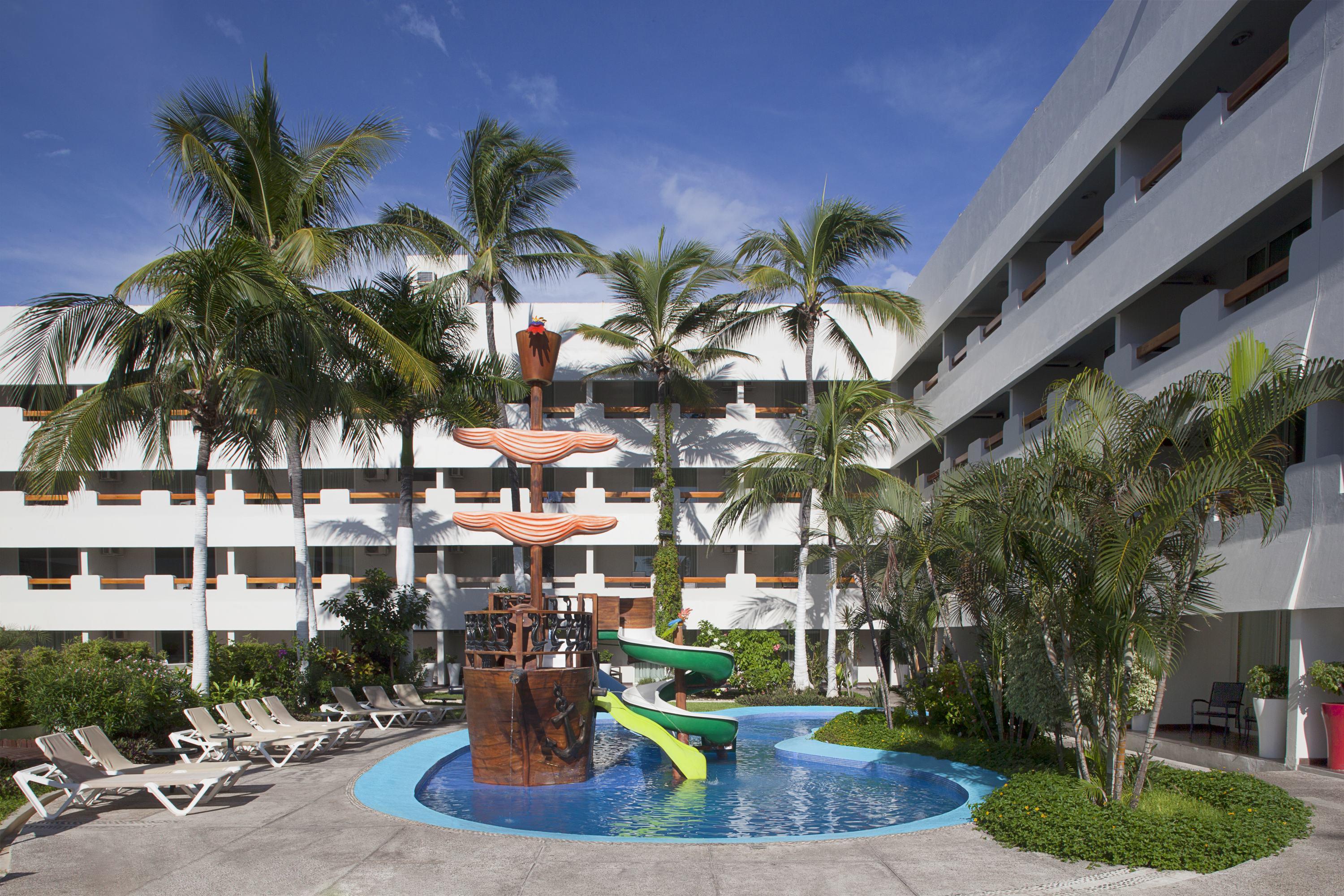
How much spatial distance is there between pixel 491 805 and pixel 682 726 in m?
4.46

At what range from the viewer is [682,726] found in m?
16.0

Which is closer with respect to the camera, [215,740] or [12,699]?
[215,740]

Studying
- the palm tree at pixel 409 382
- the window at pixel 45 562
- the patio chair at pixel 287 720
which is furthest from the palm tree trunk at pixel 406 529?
the window at pixel 45 562

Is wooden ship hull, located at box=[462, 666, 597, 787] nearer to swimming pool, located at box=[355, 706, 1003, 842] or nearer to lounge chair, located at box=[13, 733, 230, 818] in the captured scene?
swimming pool, located at box=[355, 706, 1003, 842]

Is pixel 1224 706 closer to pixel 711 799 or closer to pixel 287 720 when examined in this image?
pixel 711 799

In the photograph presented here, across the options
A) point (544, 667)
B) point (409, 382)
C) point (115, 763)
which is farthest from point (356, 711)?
point (115, 763)

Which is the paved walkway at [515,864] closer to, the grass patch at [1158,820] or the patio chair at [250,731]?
the grass patch at [1158,820]

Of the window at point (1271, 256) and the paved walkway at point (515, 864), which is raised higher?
the window at point (1271, 256)

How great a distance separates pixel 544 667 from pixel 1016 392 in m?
13.8

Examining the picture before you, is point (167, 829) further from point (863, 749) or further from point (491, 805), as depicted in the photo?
point (863, 749)

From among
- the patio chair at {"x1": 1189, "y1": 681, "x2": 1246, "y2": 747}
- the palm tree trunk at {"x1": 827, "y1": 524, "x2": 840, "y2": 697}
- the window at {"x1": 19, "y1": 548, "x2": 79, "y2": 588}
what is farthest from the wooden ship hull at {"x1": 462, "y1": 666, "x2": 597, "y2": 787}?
the window at {"x1": 19, "y1": 548, "x2": 79, "y2": 588}

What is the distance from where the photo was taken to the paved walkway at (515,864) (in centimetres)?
761

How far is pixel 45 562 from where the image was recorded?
32938 millimetres

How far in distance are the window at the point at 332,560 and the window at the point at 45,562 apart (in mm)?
8275
